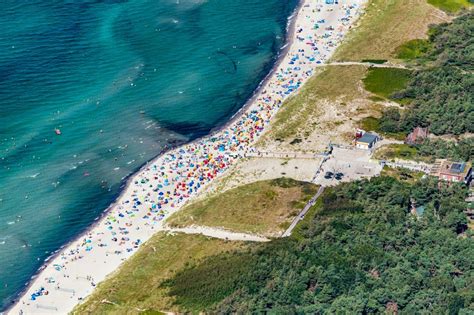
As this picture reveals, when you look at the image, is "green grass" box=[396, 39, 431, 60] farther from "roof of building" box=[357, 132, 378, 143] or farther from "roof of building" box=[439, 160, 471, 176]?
"roof of building" box=[439, 160, 471, 176]

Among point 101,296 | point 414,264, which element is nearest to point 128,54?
point 101,296

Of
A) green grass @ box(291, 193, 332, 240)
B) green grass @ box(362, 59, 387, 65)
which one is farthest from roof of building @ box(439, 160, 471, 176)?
green grass @ box(362, 59, 387, 65)

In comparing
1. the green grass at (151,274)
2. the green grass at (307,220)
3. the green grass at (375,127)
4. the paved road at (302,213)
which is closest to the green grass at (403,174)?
the green grass at (307,220)

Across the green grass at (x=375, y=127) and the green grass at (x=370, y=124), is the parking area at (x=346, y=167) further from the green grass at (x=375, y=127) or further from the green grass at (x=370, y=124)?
the green grass at (x=370, y=124)

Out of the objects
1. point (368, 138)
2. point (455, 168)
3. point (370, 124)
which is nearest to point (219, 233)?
point (368, 138)

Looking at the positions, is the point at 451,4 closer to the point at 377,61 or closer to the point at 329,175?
the point at 377,61

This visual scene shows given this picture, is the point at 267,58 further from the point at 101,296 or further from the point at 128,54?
the point at 101,296
